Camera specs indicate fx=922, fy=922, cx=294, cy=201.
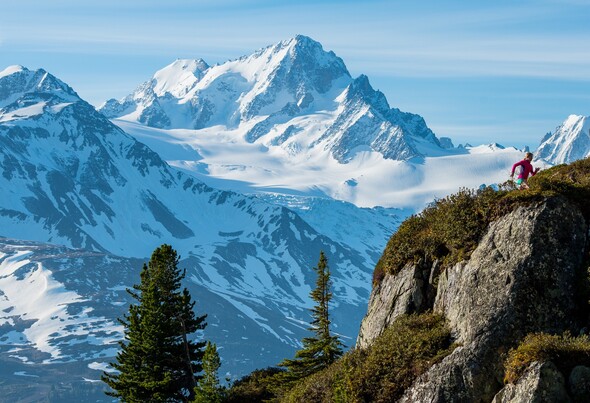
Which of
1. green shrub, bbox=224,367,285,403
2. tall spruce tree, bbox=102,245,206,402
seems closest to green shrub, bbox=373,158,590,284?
green shrub, bbox=224,367,285,403

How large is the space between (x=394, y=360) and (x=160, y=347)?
21378 mm

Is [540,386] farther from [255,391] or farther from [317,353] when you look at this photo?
[255,391]

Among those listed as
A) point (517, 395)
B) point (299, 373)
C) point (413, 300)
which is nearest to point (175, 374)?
point (299, 373)

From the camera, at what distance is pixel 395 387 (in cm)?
3020

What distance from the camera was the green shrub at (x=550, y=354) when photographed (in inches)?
1015

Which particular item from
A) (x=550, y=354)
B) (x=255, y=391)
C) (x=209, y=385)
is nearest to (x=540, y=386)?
(x=550, y=354)

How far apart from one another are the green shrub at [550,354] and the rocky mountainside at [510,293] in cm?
62

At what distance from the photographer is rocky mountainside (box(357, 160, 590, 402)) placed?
28000 millimetres

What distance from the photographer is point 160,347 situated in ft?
162

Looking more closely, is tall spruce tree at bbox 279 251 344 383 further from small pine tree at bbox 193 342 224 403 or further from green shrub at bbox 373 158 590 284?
green shrub at bbox 373 158 590 284

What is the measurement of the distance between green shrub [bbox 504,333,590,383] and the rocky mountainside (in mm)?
620

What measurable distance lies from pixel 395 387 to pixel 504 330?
4234mm

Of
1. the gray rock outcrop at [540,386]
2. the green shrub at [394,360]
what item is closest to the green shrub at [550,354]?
the gray rock outcrop at [540,386]

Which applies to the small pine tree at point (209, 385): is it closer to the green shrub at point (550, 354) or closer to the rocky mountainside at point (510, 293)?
the rocky mountainside at point (510, 293)
